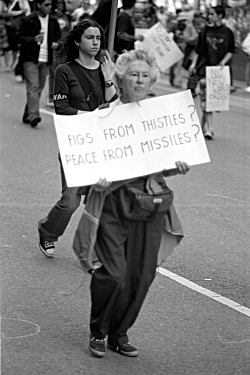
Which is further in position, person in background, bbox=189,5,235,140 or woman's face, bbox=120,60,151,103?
person in background, bbox=189,5,235,140

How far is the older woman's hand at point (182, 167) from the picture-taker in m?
5.54

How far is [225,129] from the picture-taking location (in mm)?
16734

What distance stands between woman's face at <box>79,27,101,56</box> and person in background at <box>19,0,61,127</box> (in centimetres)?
A: 736

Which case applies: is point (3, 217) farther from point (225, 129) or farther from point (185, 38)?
point (185, 38)

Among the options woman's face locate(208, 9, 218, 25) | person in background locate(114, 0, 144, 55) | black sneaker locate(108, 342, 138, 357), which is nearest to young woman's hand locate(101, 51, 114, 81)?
black sneaker locate(108, 342, 138, 357)

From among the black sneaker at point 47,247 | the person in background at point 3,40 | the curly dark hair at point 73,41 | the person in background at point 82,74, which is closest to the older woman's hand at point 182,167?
the person in background at point 82,74

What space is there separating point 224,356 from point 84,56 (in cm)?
248

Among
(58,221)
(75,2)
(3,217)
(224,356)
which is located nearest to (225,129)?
(3,217)

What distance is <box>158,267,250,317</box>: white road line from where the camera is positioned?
22.5 ft

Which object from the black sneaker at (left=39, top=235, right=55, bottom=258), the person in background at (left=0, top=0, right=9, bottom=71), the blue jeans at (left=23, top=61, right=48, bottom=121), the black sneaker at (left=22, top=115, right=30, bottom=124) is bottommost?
the person in background at (left=0, top=0, right=9, bottom=71)

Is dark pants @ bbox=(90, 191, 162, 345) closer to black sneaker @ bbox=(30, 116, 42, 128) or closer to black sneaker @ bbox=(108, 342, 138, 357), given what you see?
black sneaker @ bbox=(108, 342, 138, 357)

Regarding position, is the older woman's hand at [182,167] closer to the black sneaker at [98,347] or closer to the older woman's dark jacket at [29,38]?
the black sneaker at [98,347]

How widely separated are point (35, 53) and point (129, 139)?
9.40 m

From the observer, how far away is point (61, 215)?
25.1 ft
